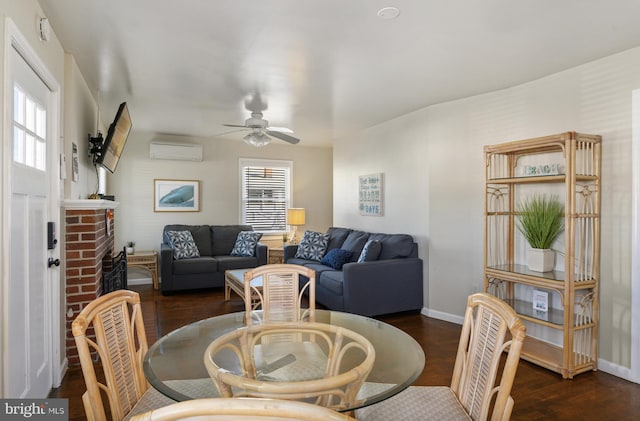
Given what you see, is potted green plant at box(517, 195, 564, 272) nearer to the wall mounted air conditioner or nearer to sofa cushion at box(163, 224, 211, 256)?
sofa cushion at box(163, 224, 211, 256)

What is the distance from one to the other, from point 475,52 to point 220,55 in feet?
6.20

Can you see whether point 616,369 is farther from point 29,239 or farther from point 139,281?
point 139,281

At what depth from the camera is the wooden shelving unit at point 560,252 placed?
2.77m

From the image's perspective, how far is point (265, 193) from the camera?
6906 millimetres

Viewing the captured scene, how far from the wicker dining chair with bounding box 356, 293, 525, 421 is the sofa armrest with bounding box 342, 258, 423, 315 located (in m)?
2.29

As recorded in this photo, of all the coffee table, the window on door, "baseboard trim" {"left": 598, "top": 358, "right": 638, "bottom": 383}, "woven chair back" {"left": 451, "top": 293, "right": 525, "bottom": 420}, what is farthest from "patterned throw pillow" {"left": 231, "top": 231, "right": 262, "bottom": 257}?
"woven chair back" {"left": 451, "top": 293, "right": 525, "bottom": 420}

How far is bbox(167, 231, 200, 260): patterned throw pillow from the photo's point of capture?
551 cm

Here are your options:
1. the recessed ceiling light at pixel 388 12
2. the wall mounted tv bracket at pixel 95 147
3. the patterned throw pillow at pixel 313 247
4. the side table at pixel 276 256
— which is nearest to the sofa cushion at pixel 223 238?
the side table at pixel 276 256

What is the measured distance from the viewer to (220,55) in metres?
2.88

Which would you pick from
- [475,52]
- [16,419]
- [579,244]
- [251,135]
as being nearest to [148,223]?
[251,135]

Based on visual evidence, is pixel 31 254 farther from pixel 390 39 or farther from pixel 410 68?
pixel 410 68

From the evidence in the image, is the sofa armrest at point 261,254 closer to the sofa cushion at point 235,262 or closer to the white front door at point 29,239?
the sofa cushion at point 235,262

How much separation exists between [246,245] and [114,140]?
284 cm

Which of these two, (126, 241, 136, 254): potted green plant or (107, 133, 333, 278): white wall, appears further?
(107, 133, 333, 278): white wall
